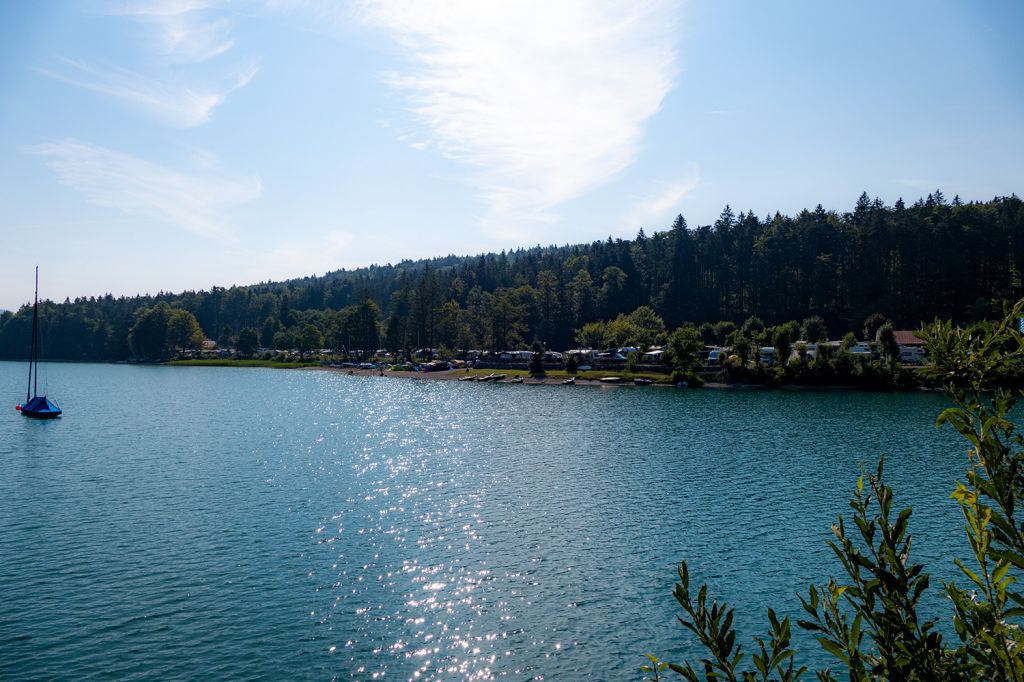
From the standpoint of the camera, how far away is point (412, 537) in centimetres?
4134

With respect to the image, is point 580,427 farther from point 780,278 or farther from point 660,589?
point 780,278

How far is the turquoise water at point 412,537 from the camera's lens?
89.1 ft

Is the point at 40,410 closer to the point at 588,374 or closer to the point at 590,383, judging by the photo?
the point at 590,383

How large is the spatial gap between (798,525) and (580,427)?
44730mm

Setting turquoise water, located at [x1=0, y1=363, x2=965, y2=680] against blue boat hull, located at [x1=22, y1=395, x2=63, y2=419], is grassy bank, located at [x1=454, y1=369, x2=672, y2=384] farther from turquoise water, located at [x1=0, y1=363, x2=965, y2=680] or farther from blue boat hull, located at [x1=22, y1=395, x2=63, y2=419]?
blue boat hull, located at [x1=22, y1=395, x2=63, y2=419]

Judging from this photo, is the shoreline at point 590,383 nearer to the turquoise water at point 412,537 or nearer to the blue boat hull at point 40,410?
the turquoise water at point 412,537

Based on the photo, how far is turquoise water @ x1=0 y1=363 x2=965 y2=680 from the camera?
2716 cm

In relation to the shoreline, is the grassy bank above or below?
above

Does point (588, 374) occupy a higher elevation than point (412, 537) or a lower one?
higher

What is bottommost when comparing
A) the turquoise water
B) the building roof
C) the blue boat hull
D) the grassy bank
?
the turquoise water

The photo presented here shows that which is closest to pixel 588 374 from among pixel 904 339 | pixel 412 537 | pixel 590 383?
pixel 590 383

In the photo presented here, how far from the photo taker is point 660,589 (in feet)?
108

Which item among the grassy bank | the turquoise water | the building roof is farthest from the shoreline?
the turquoise water

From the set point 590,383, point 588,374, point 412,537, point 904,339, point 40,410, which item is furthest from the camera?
point 588,374
